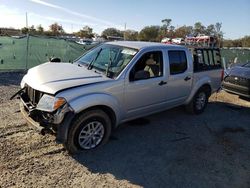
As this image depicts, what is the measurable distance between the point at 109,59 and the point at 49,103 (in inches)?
63.4

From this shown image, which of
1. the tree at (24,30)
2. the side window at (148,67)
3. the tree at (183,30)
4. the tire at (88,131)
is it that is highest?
the tree at (183,30)

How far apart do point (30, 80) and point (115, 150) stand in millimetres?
1869

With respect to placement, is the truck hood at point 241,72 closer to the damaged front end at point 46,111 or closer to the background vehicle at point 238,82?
the background vehicle at point 238,82

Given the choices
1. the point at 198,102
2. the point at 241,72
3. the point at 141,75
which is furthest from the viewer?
the point at 241,72

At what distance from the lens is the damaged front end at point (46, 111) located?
3863 mm

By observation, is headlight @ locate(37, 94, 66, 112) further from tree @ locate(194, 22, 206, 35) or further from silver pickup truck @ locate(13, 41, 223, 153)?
tree @ locate(194, 22, 206, 35)

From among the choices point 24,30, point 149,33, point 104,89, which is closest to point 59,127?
point 104,89

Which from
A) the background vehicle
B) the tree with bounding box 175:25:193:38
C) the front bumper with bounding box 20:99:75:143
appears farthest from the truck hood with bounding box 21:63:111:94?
the tree with bounding box 175:25:193:38

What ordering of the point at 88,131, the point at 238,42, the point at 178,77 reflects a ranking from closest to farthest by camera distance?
the point at 88,131, the point at 178,77, the point at 238,42

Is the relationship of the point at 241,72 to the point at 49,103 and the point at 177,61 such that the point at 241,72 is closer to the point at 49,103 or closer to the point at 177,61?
the point at 177,61

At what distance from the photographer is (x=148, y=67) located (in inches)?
207

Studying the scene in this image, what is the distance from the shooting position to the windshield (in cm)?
476

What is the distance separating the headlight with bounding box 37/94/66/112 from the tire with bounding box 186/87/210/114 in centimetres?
384

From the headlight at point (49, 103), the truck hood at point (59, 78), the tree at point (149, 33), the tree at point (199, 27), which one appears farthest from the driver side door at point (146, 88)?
the tree at point (199, 27)
